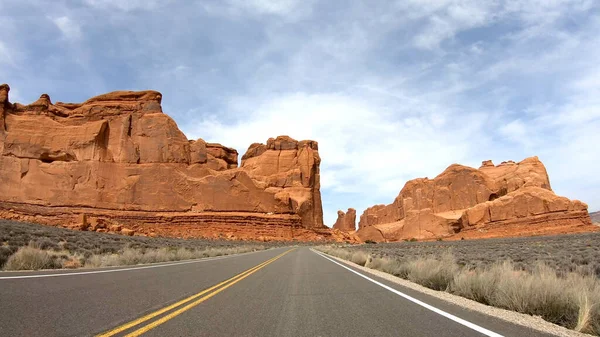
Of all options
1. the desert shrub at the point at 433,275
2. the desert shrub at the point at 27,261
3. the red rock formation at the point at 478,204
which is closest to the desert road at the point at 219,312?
the desert shrub at the point at 433,275

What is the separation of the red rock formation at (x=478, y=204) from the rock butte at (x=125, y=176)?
34719 millimetres

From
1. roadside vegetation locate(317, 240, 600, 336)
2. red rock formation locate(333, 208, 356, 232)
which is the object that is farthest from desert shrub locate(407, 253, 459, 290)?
red rock formation locate(333, 208, 356, 232)

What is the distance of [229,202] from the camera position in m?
80.9

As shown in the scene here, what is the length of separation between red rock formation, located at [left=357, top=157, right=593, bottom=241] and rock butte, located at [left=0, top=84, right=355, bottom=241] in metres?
34.7

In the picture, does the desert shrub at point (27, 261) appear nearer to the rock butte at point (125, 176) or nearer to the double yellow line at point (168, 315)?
the double yellow line at point (168, 315)

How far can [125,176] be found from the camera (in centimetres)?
7506

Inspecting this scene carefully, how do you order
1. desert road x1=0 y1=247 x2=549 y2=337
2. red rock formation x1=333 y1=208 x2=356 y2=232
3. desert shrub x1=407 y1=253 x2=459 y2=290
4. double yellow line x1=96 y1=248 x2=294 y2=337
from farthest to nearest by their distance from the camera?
red rock formation x1=333 y1=208 x2=356 y2=232 → desert shrub x1=407 y1=253 x2=459 y2=290 → desert road x1=0 y1=247 x2=549 y2=337 → double yellow line x1=96 y1=248 x2=294 y2=337

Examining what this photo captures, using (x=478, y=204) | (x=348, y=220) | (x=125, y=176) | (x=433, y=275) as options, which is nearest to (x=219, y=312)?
(x=433, y=275)

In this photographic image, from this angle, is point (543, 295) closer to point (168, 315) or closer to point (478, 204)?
point (168, 315)

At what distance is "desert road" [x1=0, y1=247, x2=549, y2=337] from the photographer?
4.70 m

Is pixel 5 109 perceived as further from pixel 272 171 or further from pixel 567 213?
pixel 567 213

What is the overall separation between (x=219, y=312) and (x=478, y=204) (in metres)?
95.8

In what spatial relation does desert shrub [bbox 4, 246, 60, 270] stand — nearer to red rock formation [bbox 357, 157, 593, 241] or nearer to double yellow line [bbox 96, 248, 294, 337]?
double yellow line [bbox 96, 248, 294, 337]

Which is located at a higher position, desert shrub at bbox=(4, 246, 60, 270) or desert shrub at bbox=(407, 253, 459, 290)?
desert shrub at bbox=(4, 246, 60, 270)
